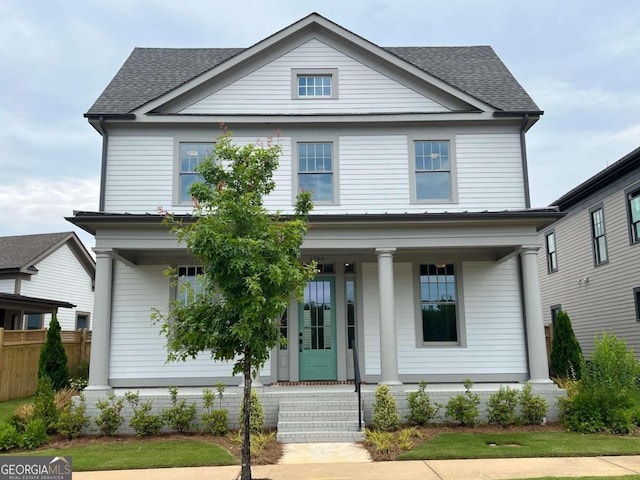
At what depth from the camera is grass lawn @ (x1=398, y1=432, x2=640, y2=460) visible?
7652 mm

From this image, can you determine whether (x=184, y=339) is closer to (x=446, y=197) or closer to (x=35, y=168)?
(x=446, y=197)

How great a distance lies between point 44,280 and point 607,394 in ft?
68.9

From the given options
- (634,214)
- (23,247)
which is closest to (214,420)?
(634,214)

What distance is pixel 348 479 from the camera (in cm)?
665

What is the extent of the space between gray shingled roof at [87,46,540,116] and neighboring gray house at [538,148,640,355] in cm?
428

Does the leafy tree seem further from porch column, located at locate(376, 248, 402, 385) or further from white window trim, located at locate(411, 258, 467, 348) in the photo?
white window trim, located at locate(411, 258, 467, 348)

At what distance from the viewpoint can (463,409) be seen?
31.5 feet

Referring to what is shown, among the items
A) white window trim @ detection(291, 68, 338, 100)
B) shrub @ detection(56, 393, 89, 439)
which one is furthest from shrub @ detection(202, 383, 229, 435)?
white window trim @ detection(291, 68, 338, 100)

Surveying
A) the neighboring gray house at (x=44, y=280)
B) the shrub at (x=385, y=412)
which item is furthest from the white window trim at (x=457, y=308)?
the neighboring gray house at (x=44, y=280)

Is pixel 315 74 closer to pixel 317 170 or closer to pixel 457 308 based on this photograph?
pixel 317 170

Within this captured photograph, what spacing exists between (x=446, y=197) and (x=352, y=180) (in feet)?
7.09

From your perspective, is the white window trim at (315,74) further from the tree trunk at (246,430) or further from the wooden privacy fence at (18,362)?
the wooden privacy fence at (18,362)

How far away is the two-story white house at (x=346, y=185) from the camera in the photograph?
453 inches

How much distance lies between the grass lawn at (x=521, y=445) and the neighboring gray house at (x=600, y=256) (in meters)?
7.77
